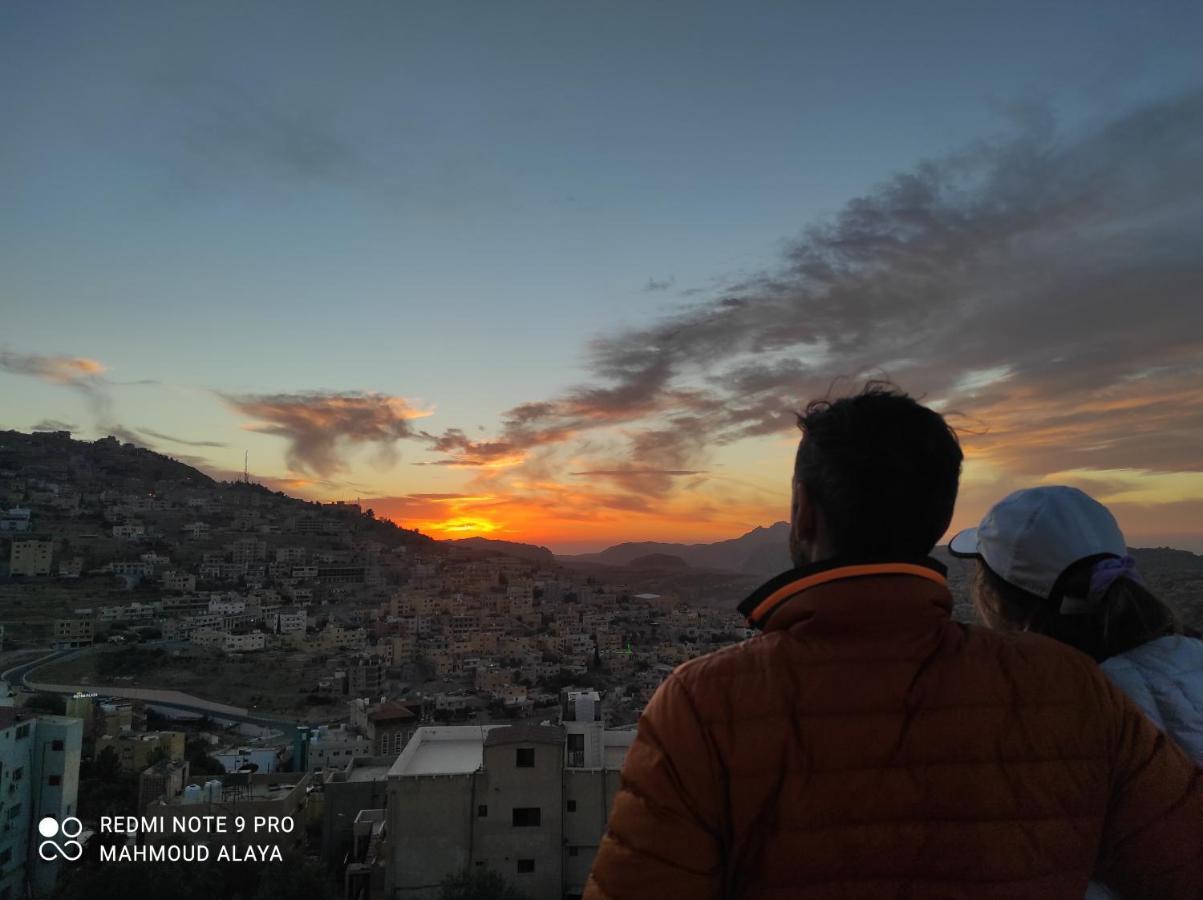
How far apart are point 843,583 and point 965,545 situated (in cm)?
60

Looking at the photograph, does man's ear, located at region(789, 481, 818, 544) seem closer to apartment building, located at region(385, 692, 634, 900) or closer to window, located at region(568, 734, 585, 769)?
apartment building, located at region(385, 692, 634, 900)

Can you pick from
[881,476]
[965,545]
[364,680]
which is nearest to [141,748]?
[364,680]

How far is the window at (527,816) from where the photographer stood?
9.23m

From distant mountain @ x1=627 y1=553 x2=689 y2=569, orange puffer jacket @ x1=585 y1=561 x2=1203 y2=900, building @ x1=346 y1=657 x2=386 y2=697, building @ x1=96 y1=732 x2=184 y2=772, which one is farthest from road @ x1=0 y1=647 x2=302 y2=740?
distant mountain @ x1=627 y1=553 x2=689 y2=569

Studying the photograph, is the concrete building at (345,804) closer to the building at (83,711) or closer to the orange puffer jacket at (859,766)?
the building at (83,711)

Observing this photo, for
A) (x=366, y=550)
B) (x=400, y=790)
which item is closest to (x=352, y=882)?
(x=400, y=790)

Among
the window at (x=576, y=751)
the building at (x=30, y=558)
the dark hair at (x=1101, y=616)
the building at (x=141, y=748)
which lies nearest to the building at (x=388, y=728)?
the building at (x=141, y=748)

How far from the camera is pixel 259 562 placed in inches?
2425

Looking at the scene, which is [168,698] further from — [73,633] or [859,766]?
[859,766]

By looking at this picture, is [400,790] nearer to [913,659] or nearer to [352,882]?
[352,882]

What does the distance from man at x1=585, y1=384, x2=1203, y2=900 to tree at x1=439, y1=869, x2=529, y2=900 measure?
9.04m

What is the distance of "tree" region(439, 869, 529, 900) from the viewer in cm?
840

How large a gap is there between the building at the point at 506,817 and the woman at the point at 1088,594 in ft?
29.6

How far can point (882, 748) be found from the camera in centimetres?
71
